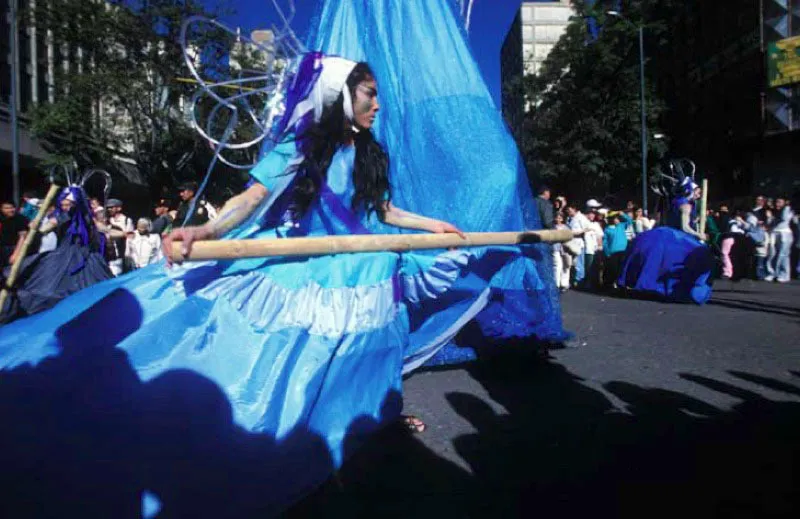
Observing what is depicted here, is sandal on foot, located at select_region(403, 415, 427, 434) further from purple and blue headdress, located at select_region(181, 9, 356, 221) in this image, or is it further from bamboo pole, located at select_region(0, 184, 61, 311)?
bamboo pole, located at select_region(0, 184, 61, 311)

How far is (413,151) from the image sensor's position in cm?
383

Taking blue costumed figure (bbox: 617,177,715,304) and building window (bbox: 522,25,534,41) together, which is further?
building window (bbox: 522,25,534,41)

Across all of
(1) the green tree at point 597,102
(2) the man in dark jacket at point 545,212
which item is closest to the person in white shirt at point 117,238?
(2) the man in dark jacket at point 545,212

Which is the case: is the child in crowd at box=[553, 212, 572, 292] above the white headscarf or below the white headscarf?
below

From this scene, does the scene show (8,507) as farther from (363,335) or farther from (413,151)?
(413,151)

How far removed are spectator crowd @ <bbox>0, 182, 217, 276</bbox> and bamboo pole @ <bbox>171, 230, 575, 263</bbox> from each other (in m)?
3.40

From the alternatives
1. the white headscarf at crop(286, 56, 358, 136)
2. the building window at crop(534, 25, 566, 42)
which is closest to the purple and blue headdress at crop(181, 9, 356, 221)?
the white headscarf at crop(286, 56, 358, 136)

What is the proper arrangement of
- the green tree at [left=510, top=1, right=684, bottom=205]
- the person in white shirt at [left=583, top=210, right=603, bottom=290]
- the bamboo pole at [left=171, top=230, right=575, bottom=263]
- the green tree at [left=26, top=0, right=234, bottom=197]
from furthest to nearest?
the green tree at [left=510, top=1, right=684, bottom=205]
the green tree at [left=26, top=0, right=234, bottom=197]
the person in white shirt at [left=583, top=210, right=603, bottom=290]
the bamboo pole at [left=171, top=230, right=575, bottom=263]

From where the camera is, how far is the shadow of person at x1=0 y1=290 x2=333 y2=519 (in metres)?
1.77

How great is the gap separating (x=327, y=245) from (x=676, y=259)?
722 cm

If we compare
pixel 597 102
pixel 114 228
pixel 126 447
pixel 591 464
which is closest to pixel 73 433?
pixel 126 447

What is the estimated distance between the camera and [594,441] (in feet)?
9.09

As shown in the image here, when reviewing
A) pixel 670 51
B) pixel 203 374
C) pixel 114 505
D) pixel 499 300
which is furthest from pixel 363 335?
pixel 670 51

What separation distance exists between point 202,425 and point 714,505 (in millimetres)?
1836
